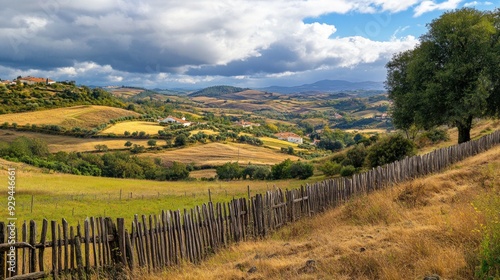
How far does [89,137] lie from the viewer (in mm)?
95938

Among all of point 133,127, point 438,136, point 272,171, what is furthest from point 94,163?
point 438,136

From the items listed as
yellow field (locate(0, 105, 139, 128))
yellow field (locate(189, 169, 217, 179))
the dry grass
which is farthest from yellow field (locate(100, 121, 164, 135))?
the dry grass

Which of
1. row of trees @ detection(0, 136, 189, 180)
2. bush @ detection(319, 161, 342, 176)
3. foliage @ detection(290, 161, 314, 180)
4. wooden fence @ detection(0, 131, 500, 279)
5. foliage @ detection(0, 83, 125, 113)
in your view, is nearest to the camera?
wooden fence @ detection(0, 131, 500, 279)

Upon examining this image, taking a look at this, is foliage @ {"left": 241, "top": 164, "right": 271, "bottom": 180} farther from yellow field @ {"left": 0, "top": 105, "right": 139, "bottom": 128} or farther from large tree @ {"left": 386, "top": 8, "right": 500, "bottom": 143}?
yellow field @ {"left": 0, "top": 105, "right": 139, "bottom": 128}

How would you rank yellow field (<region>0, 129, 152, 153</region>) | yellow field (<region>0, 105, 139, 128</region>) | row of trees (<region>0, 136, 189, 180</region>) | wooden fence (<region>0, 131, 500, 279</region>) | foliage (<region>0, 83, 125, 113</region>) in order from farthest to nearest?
foliage (<region>0, 83, 125, 113</region>) < yellow field (<region>0, 105, 139, 128</region>) < yellow field (<region>0, 129, 152, 153</region>) < row of trees (<region>0, 136, 189, 180</region>) < wooden fence (<region>0, 131, 500, 279</region>)

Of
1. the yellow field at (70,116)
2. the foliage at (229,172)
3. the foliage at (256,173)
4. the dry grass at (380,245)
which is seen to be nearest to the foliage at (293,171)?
the foliage at (256,173)

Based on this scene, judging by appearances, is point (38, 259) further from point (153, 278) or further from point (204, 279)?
point (204, 279)

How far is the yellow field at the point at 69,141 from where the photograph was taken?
3314 inches

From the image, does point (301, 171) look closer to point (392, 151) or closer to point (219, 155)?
point (392, 151)

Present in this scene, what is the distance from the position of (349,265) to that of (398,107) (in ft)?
99.0

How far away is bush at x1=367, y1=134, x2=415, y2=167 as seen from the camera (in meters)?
31.5

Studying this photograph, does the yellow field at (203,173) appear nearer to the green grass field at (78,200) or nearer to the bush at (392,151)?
the green grass field at (78,200)

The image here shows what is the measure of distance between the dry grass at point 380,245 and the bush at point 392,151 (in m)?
21.1

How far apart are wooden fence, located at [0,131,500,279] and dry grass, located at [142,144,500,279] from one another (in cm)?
48
